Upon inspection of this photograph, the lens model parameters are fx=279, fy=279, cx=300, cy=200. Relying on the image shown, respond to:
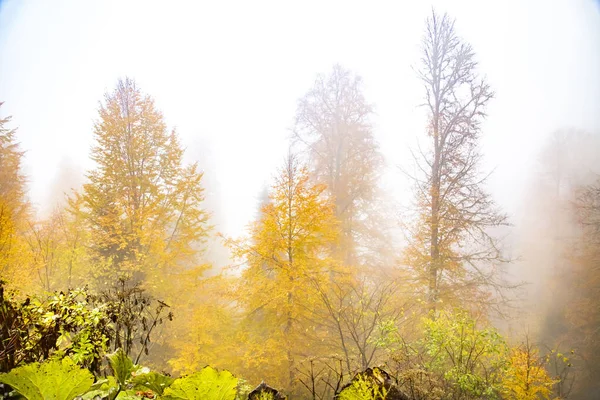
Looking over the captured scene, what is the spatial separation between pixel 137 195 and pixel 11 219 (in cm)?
485

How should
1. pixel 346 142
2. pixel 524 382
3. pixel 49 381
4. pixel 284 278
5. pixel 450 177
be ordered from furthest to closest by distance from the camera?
pixel 346 142
pixel 450 177
pixel 284 278
pixel 524 382
pixel 49 381

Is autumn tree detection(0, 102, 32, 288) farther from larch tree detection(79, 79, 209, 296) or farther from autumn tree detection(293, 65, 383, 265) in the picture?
autumn tree detection(293, 65, 383, 265)

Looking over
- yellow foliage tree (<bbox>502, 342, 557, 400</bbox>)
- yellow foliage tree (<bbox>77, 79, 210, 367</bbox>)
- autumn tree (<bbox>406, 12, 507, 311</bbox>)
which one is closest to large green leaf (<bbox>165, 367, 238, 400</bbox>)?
yellow foliage tree (<bbox>502, 342, 557, 400</bbox>)

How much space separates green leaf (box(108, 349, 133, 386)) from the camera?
1955 mm

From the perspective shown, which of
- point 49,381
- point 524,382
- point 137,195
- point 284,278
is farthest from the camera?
point 137,195

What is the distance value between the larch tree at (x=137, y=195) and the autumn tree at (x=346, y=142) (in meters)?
6.54

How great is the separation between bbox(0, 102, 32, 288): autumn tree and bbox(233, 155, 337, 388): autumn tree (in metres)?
6.02

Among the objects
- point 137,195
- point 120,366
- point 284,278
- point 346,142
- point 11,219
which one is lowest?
point 120,366

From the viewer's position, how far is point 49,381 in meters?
1.50

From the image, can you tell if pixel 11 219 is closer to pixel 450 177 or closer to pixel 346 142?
pixel 346 142

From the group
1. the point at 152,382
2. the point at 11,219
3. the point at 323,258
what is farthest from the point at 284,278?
the point at 11,219

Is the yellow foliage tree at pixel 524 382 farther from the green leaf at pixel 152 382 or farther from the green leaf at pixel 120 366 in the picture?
the green leaf at pixel 120 366

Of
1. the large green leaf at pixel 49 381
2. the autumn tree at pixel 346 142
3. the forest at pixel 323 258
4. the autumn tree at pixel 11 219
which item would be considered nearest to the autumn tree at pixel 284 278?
the forest at pixel 323 258

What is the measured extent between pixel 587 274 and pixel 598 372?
4.90 meters
